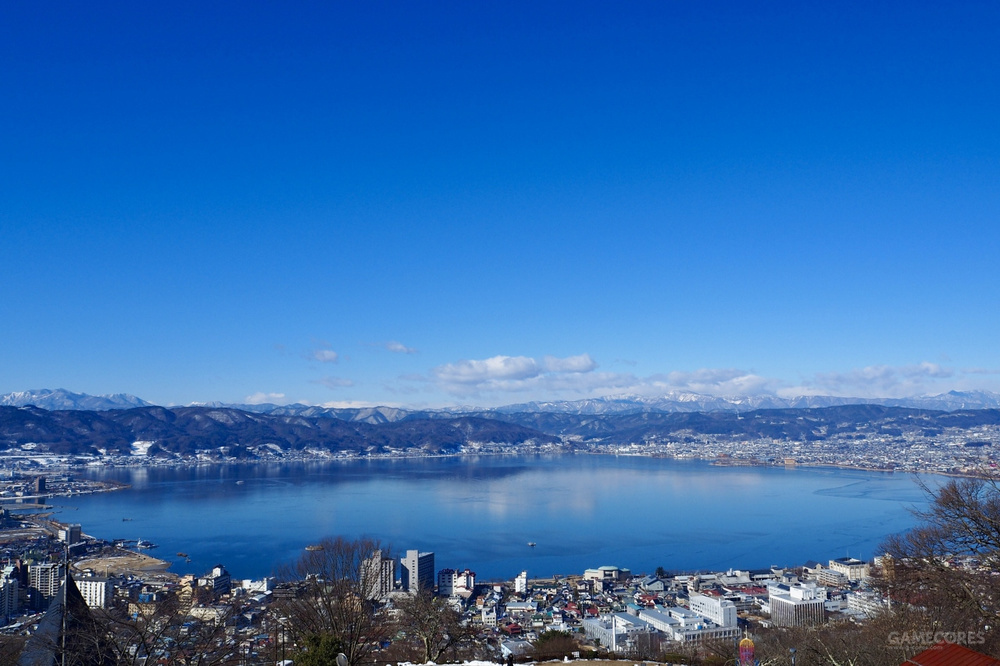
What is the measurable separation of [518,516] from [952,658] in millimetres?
16900

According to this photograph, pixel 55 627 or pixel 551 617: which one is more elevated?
pixel 55 627

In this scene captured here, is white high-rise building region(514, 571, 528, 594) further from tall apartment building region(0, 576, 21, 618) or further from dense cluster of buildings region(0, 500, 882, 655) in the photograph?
tall apartment building region(0, 576, 21, 618)

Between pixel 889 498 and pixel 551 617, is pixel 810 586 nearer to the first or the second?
pixel 551 617

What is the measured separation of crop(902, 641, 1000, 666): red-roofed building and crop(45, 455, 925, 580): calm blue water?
8939 mm

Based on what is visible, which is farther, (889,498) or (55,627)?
(889,498)

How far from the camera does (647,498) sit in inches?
875

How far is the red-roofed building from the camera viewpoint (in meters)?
1.61

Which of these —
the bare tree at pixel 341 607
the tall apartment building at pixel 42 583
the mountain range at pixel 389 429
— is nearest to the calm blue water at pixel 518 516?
the tall apartment building at pixel 42 583

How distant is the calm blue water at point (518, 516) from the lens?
43.0 ft

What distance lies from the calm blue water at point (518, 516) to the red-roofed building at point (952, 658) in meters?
8.94

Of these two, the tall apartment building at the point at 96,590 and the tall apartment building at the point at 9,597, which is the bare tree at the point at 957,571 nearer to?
the tall apartment building at the point at 96,590

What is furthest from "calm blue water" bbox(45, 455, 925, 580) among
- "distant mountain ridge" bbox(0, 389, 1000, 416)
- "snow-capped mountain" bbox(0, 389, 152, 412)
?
"snow-capped mountain" bbox(0, 389, 152, 412)

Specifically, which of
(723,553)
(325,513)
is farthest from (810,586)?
(325,513)

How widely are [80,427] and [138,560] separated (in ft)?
108
